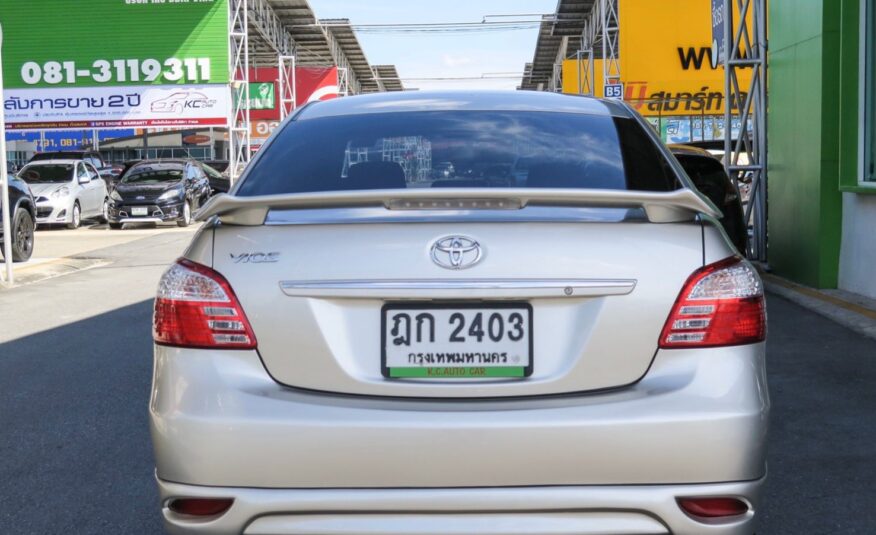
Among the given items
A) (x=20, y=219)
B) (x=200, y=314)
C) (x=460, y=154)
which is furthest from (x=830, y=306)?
(x=20, y=219)

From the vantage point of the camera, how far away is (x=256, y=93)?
150ft

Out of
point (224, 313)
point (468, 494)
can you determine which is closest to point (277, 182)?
point (224, 313)

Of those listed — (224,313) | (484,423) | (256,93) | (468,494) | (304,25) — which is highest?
(304,25)

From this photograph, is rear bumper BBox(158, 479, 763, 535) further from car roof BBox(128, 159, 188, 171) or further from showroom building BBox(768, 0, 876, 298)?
car roof BBox(128, 159, 188, 171)

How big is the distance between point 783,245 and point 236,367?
9.73m

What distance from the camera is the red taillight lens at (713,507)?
108 inches

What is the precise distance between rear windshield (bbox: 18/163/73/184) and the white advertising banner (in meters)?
7.34

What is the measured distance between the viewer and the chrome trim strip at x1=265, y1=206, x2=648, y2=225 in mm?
2842

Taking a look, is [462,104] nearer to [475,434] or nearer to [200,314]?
[200,314]

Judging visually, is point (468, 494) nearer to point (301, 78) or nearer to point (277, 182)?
point (277, 182)

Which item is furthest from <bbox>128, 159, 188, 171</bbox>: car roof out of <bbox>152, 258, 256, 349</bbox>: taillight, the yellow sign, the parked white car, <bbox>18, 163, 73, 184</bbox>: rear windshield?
<bbox>152, 258, 256, 349</bbox>: taillight

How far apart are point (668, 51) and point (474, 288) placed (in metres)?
29.7

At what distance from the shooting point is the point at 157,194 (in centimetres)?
2423

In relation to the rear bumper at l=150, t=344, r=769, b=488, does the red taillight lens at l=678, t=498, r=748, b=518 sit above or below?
below
